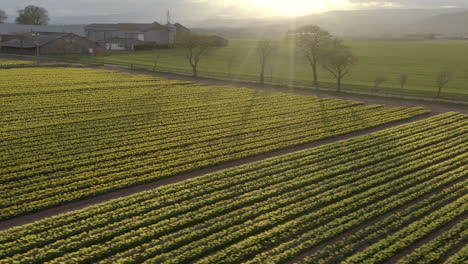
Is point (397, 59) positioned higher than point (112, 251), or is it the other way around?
point (397, 59)

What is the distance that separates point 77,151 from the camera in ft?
94.3

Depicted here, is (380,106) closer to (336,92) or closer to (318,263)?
(336,92)

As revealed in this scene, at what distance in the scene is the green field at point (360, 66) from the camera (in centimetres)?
6825

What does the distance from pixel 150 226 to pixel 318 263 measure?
298 inches

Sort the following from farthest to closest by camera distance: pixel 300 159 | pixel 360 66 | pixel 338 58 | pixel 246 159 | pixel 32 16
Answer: pixel 32 16, pixel 360 66, pixel 338 58, pixel 246 159, pixel 300 159

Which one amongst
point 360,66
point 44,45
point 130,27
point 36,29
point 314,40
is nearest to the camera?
point 314,40

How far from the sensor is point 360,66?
94438 mm

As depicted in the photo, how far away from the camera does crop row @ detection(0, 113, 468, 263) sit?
17.3 meters

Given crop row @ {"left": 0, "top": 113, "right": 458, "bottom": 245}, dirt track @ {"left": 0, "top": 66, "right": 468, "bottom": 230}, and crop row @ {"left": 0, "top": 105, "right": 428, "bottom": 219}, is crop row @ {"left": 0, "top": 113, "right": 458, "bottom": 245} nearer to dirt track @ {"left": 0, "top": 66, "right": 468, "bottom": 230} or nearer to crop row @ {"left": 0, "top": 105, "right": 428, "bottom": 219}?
dirt track @ {"left": 0, "top": 66, "right": 468, "bottom": 230}

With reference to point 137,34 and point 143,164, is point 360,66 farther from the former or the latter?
point 143,164

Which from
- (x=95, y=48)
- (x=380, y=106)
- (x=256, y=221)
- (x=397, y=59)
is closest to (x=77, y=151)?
(x=256, y=221)

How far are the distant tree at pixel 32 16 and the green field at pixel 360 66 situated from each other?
87.5 meters

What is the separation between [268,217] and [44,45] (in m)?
91.9

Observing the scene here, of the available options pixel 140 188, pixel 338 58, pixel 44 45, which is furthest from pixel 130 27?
pixel 140 188
